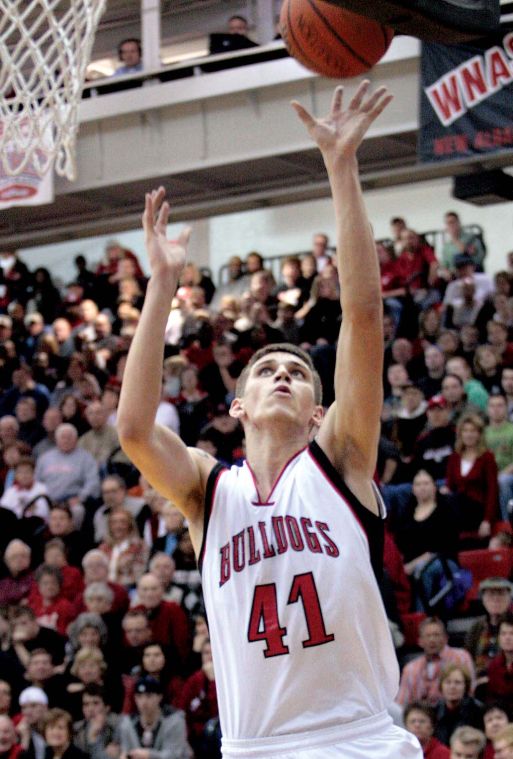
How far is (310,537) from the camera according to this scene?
3748 millimetres

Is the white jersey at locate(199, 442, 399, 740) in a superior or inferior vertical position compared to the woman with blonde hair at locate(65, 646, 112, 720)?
inferior

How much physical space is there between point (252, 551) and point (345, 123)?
1.22 m

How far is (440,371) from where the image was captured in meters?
11.7

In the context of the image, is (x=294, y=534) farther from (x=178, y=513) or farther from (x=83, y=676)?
(x=178, y=513)

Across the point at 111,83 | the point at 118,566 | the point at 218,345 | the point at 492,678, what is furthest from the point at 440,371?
the point at 111,83

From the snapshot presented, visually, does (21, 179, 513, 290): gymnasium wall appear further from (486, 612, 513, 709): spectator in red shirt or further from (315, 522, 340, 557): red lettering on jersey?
(315, 522, 340, 557): red lettering on jersey

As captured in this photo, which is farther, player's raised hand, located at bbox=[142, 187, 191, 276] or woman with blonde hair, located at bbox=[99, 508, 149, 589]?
woman with blonde hair, located at bbox=[99, 508, 149, 589]

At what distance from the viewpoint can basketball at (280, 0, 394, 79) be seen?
4.47 meters

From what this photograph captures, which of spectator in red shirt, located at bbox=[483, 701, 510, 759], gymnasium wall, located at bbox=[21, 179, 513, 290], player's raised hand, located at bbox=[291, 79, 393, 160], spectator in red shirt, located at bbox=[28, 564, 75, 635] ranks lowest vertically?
spectator in red shirt, located at bbox=[483, 701, 510, 759]

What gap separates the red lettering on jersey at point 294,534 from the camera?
147 inches

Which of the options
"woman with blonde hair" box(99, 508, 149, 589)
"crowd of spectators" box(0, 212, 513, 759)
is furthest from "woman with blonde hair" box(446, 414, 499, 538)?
"woman with blonde hair" box(99, 508, 149, 589)

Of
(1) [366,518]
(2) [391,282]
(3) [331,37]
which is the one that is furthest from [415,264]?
(1) [366,518]

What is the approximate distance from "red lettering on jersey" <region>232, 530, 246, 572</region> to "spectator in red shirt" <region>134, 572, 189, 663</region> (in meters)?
5.61

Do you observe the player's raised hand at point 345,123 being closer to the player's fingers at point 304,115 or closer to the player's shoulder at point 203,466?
the player's fingers at point 304,115
